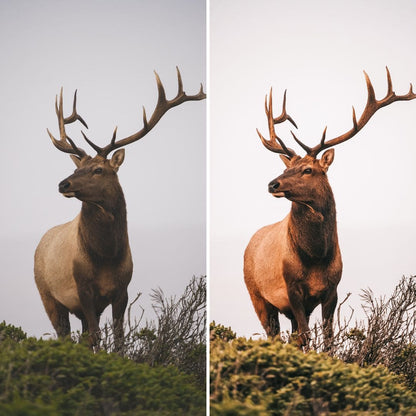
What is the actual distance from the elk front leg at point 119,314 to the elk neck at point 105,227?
0.75 feet

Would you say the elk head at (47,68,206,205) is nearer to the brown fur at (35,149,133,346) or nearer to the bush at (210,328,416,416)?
the brown fur at (35,149,133,346)

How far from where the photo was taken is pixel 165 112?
4.41m

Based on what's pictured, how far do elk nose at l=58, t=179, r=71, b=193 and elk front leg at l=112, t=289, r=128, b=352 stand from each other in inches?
26.8

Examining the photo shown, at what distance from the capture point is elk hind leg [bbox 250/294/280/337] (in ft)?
14.1

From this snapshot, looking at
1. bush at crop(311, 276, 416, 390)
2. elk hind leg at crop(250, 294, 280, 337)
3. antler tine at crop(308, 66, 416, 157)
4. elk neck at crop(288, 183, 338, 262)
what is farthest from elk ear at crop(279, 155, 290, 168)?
bush at crop(311, 276, 416, 390)

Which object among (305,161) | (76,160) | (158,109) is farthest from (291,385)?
(158,109)

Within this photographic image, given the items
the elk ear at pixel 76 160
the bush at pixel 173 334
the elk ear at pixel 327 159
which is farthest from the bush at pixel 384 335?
the elk ear at pixel 76 160

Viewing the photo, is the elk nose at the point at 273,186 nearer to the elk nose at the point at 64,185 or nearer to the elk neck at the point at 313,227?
the elk neck at the point at 313,227

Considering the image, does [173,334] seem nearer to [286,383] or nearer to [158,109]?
[286,383]

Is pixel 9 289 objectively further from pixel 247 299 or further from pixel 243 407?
pixel 243 407

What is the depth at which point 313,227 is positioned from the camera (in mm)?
4227

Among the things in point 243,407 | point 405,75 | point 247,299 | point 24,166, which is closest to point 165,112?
point 24,166

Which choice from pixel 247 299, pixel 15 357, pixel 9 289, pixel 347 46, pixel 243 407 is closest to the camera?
pixel 243 407

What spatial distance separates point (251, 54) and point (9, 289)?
1.99 metres
